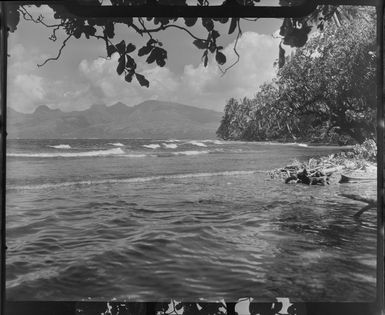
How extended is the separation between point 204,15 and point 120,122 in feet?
1.65

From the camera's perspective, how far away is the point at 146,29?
65.1 inches

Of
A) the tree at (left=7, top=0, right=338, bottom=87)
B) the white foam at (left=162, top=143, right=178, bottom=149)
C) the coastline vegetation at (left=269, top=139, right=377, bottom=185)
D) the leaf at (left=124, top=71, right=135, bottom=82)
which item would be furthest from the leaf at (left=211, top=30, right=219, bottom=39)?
the coastline vegetation at (left=269, top=139, right=377, bottom=185)

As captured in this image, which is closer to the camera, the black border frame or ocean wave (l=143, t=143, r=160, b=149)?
the black border frame

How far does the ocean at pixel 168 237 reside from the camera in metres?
1.65

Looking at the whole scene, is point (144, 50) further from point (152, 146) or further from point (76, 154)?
point (76, 154)

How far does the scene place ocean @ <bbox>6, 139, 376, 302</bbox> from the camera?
165cm

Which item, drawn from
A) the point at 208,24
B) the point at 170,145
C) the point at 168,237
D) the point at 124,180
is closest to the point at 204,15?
the point at 208,24

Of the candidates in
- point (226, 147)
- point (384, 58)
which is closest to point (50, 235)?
point (226, 147)

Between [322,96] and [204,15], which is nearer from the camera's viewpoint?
[204,15]

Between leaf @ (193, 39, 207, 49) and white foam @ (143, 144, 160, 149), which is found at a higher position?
leaf @ (193, 39, 207, 49)

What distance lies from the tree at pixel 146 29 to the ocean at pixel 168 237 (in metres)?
0.40

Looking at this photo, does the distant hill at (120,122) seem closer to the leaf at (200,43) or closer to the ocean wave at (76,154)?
the ocean wave at (76,154)

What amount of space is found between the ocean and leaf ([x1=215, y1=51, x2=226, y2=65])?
40cm

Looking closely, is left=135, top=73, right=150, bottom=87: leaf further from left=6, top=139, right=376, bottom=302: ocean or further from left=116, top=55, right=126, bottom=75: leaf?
left=6, top=139, right=376, bottom=302: ocean
